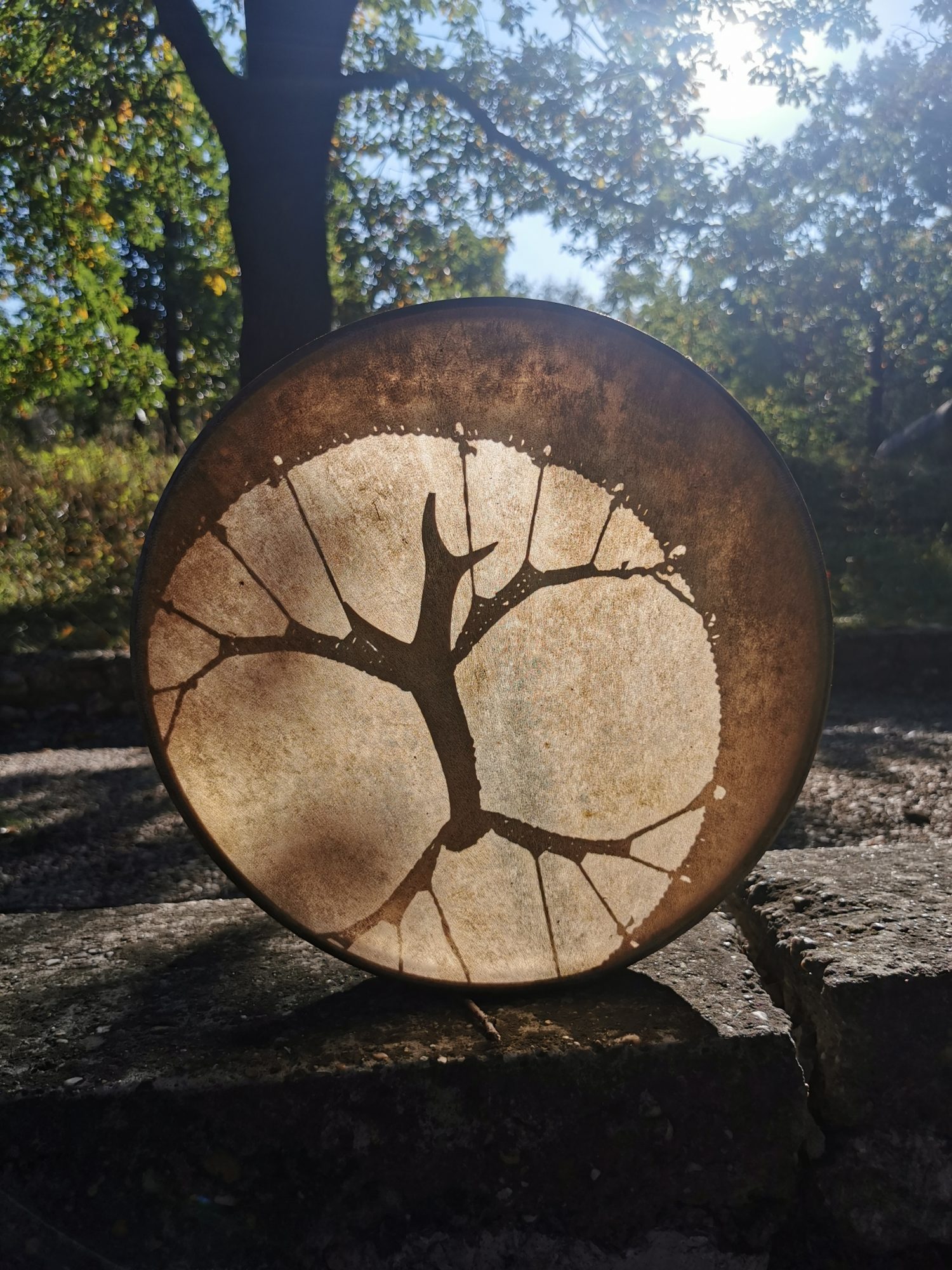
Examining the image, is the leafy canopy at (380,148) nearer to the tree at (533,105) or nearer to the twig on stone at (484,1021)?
the tree at (533,105)

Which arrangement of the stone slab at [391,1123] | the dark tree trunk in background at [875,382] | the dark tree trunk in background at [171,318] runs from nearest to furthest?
the stone slab at [391,1123] → the dark tree trunk in background at [171,318] → the dark tree trunk in background at [875,382]

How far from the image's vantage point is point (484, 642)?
1.08 metres

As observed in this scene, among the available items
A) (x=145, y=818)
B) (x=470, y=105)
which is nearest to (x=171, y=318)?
(x=470, y=105)

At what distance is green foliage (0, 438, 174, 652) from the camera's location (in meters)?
5.10

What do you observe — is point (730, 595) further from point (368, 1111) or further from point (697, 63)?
point (697, 63)

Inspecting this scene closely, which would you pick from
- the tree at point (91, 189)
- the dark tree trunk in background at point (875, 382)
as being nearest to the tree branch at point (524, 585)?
the tree at point (91, 189)

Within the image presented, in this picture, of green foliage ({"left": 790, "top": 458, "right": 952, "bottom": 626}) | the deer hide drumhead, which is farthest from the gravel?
green foliage ({"left": 790, "top": 458, "right": 952, "bottom": 626})

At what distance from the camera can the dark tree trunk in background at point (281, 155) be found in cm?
395

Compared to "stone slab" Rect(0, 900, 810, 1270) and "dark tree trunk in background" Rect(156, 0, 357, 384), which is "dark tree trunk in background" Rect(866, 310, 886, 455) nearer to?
"dark tree trunk in background" Rect(156, 0, 357, 384)

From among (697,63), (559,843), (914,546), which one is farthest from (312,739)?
(914,546)

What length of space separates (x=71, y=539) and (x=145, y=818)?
457cm

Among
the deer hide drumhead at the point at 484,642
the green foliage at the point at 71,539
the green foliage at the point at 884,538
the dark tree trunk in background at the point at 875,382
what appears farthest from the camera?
the dark tree trunk in background at the point at 875,382

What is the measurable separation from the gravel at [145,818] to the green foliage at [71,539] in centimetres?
179

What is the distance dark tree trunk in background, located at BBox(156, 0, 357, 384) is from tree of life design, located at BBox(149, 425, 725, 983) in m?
3.28
